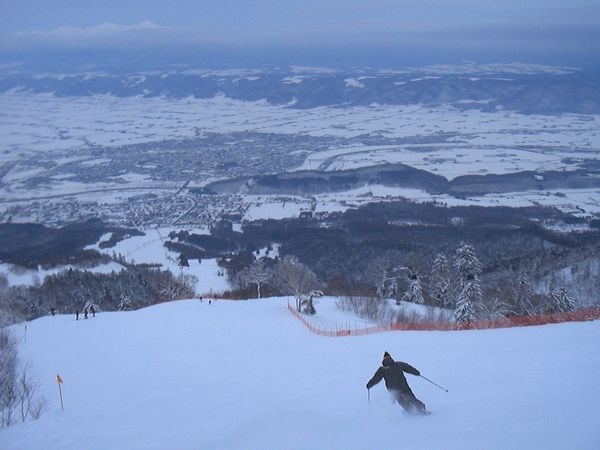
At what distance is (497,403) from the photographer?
26.3 ft

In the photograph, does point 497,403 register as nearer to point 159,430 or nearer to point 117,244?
point 159,430

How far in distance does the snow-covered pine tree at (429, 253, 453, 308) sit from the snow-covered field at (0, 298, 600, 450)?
17767 millimetres

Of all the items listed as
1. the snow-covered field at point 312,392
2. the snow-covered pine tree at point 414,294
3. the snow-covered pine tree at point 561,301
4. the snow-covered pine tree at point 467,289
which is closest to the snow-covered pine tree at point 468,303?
the snow-covered pine tree at point 467,289

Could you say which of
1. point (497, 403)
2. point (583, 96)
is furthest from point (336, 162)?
point (583, 96)

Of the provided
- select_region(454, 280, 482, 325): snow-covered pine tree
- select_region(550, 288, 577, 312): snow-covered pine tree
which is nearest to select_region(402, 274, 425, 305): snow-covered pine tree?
select_region(454, 280, 482, 325): snow-covered pine tree

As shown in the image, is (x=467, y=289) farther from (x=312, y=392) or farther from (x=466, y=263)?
(x=312, y=392)

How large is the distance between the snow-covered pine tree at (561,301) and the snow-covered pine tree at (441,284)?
264 inches

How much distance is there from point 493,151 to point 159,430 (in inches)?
4173

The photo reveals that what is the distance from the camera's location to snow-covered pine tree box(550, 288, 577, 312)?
85.6ft

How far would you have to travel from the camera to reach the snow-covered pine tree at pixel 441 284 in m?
32.9

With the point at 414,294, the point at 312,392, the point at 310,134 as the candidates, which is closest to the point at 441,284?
the point at 414,294

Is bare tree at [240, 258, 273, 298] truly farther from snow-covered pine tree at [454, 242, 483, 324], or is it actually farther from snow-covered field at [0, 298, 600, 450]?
snow-covered field at [0, 298, 600, 450]

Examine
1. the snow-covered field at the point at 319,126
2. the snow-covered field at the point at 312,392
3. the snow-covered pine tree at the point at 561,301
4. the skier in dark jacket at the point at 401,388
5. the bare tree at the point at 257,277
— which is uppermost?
the skier in dark jacket at the point at 401,388

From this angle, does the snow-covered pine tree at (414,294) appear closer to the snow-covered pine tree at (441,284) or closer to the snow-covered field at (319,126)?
the snow-covered pine tree at (441,284)
